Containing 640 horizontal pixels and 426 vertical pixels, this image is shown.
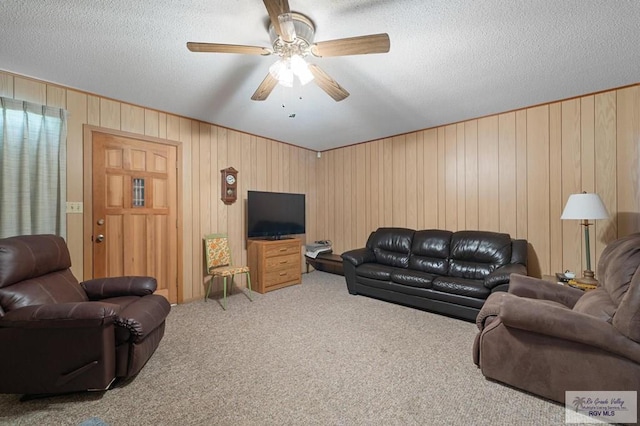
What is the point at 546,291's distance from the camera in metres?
2.18

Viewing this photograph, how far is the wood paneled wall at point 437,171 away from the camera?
109 inches

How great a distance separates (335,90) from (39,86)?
291 cm

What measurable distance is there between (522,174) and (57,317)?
15.4 feet

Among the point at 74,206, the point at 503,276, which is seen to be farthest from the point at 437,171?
the point at 74,206

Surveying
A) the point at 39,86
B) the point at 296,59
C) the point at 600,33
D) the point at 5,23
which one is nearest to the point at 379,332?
the point at 296,59

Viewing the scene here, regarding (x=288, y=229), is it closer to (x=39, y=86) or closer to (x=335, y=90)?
(x=335, y=90)

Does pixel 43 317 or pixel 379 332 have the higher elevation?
pixel 43 317

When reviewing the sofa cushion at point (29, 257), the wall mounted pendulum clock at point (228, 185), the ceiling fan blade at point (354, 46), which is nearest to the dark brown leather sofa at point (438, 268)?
the wall mounted pendulum clock at point (228, 185)

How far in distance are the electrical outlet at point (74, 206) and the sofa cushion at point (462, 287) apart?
13.3ft

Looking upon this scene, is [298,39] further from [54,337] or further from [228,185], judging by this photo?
[228,185]

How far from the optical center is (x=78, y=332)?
1.62m

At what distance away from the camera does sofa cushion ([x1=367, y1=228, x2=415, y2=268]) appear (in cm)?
387

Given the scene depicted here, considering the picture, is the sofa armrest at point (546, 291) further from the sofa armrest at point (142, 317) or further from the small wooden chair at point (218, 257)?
the small wooden chair at point (218, 257)

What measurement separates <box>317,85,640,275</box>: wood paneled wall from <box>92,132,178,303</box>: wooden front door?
3.16 metres
